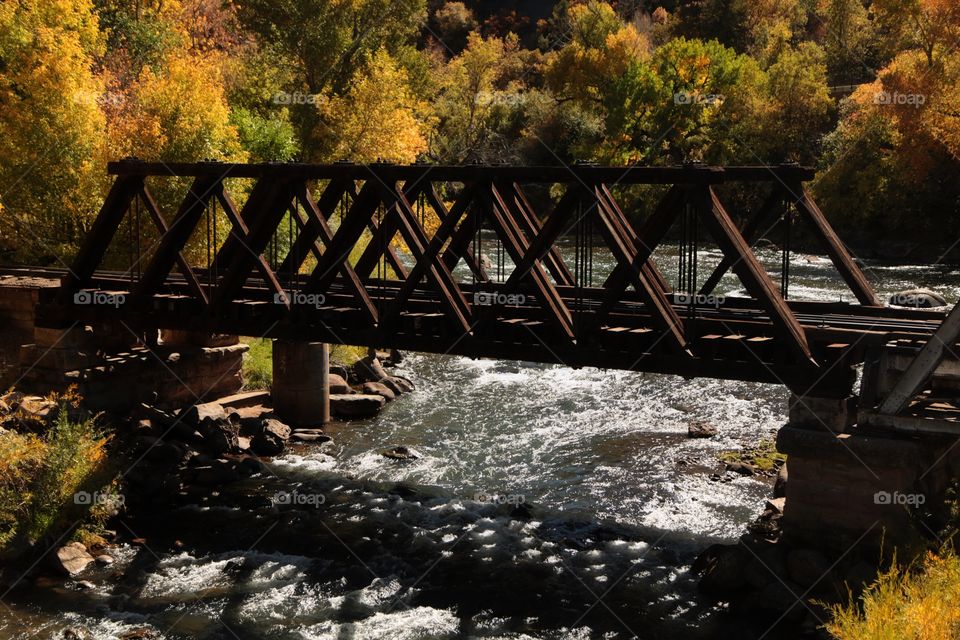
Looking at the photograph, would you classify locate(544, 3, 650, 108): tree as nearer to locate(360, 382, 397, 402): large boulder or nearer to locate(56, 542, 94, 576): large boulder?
locate(360, 382, 397, 402): large boulder

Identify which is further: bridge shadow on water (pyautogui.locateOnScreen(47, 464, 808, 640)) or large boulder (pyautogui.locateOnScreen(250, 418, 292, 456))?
large boulder (pyautogui.locateOnScreen(250, 418, 292, 456))

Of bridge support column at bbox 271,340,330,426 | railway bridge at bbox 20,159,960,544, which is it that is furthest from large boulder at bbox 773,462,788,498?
bridge support column at bbox 271,340,330,426

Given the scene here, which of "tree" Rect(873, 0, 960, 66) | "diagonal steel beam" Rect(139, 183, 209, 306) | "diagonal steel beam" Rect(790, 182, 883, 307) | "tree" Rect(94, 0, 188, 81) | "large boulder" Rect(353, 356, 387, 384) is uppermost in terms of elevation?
"tree" Rect(873, 0, 960, 66)

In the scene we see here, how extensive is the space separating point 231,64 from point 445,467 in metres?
34.8

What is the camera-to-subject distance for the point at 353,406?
2528 centimetres

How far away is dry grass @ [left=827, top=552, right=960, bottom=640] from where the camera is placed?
33.6ft

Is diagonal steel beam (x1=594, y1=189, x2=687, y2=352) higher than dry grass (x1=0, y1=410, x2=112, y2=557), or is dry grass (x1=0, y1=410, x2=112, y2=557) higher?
diagonal steel beam (x1=594, y1=189, x2=687, y2=352)

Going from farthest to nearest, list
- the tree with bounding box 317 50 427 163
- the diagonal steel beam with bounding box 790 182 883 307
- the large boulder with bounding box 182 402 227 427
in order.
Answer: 1. the tree with bounding box 317 50 427 163
2. the large boulder with bounding box 182 402 227 427
3. the diagonal steel beam with bounding box 790 182 883 307

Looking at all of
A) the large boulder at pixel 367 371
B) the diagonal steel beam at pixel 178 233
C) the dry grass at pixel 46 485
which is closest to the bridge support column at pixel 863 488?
the dry grass at pixel 46 485

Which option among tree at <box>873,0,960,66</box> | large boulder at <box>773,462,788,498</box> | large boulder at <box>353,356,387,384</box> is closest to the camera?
large boulder at <box>773,462,788,498</box>

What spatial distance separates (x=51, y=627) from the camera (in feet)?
45.5

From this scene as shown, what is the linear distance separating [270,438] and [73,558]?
22.2 feet

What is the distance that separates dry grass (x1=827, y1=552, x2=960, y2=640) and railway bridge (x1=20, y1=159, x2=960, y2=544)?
148 cm

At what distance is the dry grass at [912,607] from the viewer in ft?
33.6
